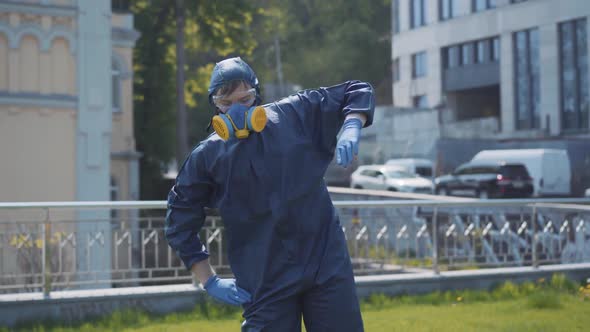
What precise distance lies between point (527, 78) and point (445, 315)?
126ft

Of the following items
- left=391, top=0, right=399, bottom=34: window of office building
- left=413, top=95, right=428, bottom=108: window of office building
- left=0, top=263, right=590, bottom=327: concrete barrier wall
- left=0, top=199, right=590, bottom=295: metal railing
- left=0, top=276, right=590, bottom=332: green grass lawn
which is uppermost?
Answer: left=391, top=0, right=399, bottom=34: window of office building

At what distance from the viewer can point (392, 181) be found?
1337 inches

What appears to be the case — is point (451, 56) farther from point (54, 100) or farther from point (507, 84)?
point (54, 100)

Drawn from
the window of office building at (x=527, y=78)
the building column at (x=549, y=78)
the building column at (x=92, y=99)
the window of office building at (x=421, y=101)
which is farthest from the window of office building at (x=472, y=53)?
the building column at (x=92, y=99)

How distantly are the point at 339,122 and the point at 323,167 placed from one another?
0.22 metres

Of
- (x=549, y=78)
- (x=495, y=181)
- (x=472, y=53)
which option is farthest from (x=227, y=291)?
(x=472, y=53)

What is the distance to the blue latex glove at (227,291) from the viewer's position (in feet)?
13.1

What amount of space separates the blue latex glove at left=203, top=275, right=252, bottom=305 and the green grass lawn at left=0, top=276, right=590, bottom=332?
155 inches

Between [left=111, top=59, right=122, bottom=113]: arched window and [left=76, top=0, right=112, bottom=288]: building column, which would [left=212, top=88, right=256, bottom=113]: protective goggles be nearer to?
[left=76, top=0, right=112, bottom=288]: building column

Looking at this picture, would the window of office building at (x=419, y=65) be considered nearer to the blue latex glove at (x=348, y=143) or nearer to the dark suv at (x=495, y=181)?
the dark suv at (x=495, y=181)

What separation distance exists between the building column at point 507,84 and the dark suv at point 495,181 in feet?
49.9

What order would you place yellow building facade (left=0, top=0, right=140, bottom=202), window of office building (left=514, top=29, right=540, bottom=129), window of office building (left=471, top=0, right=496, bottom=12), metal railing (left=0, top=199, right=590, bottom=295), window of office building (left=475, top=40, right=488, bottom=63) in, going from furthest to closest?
window of office building (left=475, top=40, right=488, bottom=63) < window of office building (left=471, top=0, right=496, bottom=12) < window of office building (left=514, top=29, right=540, bottom=129) < yellow building facade (left=0, top=0, right=140, bottom=202) < metal railing (left=0, top=199, right=590, bottom=295)

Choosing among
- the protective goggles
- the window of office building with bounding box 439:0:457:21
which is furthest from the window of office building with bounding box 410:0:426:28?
the protective goggles

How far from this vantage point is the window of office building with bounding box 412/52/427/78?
5394 cm
